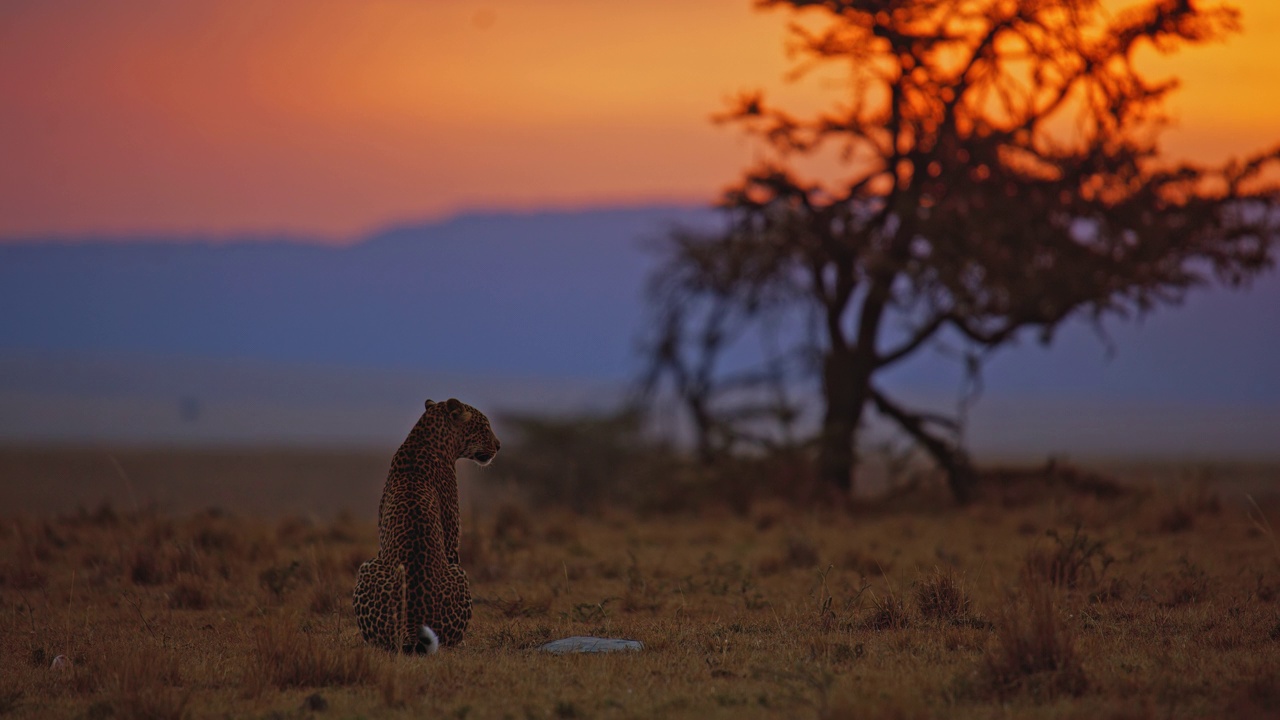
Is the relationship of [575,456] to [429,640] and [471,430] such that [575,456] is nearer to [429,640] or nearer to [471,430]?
[471,430]

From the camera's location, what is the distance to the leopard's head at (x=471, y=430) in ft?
29.7

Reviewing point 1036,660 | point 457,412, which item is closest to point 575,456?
point 457,412

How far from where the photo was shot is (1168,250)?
19453 millimetres

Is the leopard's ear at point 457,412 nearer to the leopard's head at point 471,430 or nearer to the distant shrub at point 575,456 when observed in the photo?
the leopard's head at point 471,430

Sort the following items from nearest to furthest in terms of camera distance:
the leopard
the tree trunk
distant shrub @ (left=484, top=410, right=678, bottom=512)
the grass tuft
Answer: the grass tuft, the leopard, the tree trunk, distant shrub @ (left=484, top=410, right=678, bottom=512)

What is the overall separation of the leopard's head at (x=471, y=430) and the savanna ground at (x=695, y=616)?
50.8 inches

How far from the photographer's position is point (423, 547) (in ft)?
28.5

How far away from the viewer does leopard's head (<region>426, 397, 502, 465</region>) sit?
9.06 meters

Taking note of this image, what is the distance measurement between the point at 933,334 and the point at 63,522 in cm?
1214

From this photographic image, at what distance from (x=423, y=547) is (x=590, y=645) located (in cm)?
125

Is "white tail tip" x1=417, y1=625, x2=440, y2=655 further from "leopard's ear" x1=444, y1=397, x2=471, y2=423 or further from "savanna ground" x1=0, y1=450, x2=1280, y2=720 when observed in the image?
"leopard's ear" x1=444, y1=397, x2=471, y2=423

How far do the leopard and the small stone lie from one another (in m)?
0.61

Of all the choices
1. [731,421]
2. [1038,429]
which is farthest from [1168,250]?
[1038,429]

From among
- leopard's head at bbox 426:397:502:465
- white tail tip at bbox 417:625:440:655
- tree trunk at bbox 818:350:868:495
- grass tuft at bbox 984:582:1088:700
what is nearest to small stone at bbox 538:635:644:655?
white tail tip at bbox 417:625:440:655
